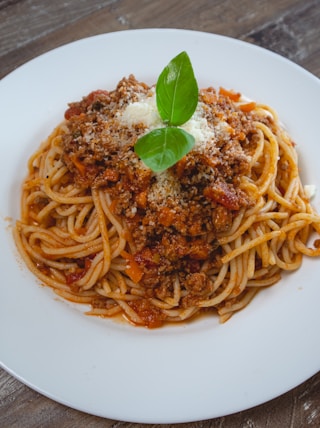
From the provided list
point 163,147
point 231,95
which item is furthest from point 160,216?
point 231,95

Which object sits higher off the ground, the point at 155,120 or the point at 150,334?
the point at 155,120

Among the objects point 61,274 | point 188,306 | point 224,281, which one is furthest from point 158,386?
point 61,274

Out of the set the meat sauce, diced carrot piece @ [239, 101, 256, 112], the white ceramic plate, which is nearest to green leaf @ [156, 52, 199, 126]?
the meat sauce

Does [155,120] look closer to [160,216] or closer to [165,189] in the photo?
[165,189]

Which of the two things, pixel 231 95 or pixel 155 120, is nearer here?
pixel 155 120

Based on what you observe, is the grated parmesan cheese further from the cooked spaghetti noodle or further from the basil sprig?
the basil sprig

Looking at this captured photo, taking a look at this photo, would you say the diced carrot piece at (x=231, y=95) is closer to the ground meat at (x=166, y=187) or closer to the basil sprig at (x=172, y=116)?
the ground meat at (x=166, y=187)

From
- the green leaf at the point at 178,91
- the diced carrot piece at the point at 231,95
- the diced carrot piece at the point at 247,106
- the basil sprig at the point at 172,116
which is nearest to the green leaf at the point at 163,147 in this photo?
the basil sprig at the point at 172,116

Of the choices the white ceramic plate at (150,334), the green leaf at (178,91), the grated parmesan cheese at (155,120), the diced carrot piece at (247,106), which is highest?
the green leaf at (178,91)
